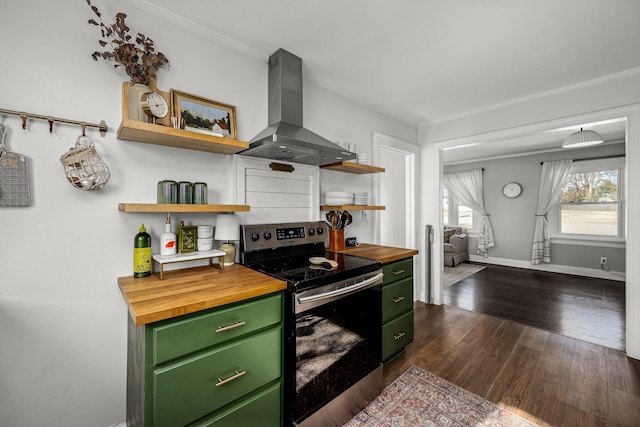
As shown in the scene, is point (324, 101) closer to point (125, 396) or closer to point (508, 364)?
point (125, 396)

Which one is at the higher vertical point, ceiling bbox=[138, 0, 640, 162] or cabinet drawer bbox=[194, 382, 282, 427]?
ceiling bbox=[138, 0, 640, 162]

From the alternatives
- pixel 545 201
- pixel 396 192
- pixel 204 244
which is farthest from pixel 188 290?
pixel 545 201

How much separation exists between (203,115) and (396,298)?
77.6 inches

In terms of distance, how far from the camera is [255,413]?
4.19ft

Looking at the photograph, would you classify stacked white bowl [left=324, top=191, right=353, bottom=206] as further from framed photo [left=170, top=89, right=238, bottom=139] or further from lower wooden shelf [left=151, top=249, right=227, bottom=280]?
lower wooden shelf [left=151, top=249, right=227, bottom=280]

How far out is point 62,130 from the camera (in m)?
1.31

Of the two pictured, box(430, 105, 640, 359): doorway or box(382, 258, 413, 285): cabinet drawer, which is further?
box(430, 105, 640, 359): doorway

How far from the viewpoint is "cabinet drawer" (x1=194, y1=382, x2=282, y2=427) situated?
1180 mm

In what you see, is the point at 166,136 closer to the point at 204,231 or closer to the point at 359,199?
the point at 204,231

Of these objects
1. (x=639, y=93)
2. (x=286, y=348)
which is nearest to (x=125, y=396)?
(x=286, y=348)

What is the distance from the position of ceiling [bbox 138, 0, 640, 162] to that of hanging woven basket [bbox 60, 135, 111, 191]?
926mm

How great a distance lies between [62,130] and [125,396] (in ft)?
4.77

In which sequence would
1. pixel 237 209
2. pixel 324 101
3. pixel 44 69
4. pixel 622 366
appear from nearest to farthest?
pixel 44 69, pixel 237 209, pixel 622 366, pixel 324 101

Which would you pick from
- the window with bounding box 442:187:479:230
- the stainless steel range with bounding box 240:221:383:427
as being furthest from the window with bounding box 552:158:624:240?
the stainless steel range with bounding box 240:221:383:427
